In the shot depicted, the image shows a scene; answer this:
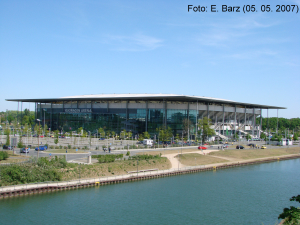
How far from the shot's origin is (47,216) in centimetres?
2641

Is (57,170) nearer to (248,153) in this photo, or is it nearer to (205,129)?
(248,153)

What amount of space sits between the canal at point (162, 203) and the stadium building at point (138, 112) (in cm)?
3966

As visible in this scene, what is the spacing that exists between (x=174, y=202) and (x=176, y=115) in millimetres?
53593

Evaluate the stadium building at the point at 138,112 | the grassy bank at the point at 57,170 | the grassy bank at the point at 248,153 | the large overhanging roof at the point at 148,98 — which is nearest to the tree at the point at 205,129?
the stadium building at the point at 138,112

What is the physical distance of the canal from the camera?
2623 cm

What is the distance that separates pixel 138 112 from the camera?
85.1 m

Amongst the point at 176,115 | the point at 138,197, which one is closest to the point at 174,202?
the point at 138,197

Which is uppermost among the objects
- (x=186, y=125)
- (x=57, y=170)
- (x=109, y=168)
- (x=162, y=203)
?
(x=186, y=125)

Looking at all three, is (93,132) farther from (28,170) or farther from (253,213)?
(253,213)

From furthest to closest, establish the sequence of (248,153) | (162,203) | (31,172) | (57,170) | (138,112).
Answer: (138,112) < (248,153) < (57,170) < (31,172) < (162,203)

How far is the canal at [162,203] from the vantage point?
2623 cm

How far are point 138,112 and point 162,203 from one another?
5523 centimetres

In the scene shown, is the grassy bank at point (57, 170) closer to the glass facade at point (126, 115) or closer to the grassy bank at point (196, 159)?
the grassy bank at point (196, 159)

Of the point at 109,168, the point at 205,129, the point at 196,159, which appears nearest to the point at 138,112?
the point at 205,129
